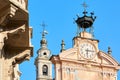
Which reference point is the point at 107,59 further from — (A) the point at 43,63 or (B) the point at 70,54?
(A) the point at 43,63

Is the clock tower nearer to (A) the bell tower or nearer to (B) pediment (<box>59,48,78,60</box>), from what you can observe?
(B) pediment (<box>59,48,78,60</box>)

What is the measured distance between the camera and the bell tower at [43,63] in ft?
130

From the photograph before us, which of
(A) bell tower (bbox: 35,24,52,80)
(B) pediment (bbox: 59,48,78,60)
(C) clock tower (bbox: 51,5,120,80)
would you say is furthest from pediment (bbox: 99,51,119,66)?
(A) bell tower (bbox: 35,24,52,80)

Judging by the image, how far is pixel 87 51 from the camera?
33562 millimetres

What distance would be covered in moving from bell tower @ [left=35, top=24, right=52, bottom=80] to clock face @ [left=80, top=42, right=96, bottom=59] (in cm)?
618

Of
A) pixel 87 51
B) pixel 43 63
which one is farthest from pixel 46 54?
pixel 87 51

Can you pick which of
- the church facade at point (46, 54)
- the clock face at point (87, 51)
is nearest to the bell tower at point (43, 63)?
the church facade at point (46, 54)

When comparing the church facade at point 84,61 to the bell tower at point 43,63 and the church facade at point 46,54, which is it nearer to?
the church facade at point 46,54

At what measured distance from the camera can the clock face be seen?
33344 millimetres

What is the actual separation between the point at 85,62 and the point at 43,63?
854cm

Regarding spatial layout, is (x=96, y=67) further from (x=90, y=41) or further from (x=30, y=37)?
(x=30, y=37)

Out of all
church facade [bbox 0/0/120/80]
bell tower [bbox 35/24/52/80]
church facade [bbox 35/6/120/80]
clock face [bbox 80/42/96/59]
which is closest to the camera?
church facade [bbox 0/0/120/80]

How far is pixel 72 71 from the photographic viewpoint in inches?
1272

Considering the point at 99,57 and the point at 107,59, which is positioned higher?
the point at 99,57
